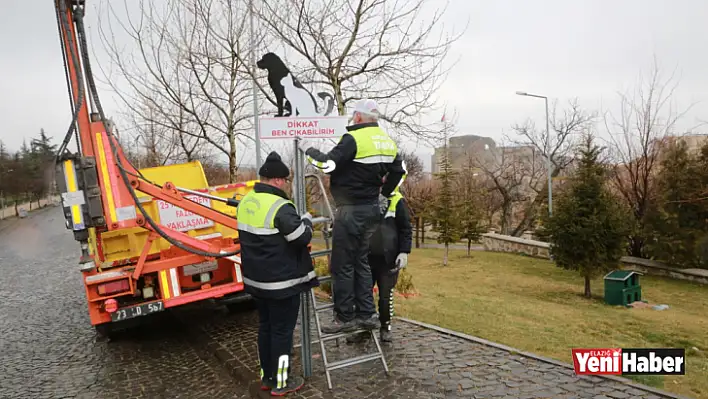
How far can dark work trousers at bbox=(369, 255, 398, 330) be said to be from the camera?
580 centimetres

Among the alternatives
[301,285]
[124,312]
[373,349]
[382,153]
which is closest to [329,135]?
[382,153]

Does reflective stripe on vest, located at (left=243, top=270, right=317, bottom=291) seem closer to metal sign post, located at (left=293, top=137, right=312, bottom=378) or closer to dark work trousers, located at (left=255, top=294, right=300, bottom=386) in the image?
dark work trousers, located at (left=255, top=294, right=300, bottom=386)

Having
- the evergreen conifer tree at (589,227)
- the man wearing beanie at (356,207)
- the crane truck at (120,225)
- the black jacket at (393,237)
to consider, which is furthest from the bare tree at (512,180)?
the man wearing beanie at (356,207)

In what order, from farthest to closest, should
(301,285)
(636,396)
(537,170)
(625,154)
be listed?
(537,170)
(625,154)
(301,285)
(636,396)

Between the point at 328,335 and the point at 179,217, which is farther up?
the point at 179,217

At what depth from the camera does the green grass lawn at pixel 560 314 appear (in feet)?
21.0

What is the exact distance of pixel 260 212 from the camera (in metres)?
4.36

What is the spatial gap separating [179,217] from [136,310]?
1.35 meters

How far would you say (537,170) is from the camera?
1336 inches

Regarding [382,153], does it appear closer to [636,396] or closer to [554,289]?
[636,396]

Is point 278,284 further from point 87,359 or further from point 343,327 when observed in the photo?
point 87,359

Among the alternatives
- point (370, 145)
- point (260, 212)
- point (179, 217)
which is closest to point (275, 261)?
point (260, 212)

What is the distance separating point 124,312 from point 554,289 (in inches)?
454

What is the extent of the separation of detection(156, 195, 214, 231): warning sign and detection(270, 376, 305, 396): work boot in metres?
2.66
